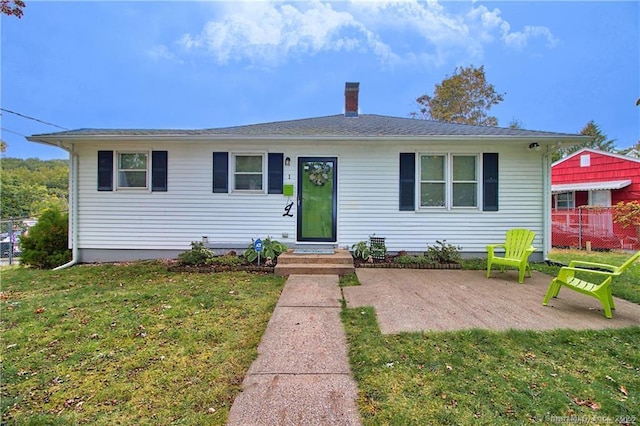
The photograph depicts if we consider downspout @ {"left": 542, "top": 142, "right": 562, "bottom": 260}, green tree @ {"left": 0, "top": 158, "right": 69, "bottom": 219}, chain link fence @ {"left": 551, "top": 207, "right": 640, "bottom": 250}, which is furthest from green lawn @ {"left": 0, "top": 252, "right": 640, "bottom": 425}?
green tree @ {"left": 0, "top": 158, "right": 69, "bottom": 219}

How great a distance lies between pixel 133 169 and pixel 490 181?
812 centimetres

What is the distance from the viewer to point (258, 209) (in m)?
7.08

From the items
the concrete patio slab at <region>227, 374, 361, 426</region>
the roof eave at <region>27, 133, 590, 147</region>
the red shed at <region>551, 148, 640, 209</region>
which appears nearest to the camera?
the concrete patio slab at <region>227, 374, 361, 426</region>

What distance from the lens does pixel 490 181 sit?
22.7ft

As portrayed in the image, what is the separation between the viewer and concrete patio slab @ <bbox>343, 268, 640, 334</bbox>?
3.37m

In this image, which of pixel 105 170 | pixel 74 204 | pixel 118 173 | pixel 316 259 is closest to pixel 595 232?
pixel 316 259

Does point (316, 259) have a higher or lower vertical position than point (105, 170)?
lower

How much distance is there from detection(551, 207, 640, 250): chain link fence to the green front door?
9.00m

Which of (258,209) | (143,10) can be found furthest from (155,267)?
(143,10)

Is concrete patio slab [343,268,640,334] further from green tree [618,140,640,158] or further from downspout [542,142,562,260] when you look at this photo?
green tree [618,140,640,158]

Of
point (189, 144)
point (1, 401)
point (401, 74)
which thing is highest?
point (401, 74)

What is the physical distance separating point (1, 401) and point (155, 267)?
4412 millimetres

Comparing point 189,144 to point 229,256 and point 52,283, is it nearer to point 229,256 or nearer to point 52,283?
point 229,256

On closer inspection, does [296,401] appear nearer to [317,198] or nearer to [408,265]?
[408,265]
